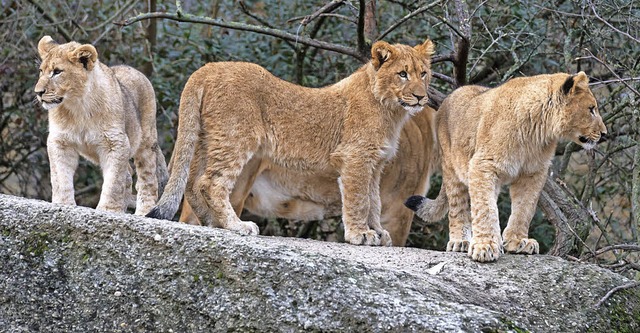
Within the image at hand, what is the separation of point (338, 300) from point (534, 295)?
134cm

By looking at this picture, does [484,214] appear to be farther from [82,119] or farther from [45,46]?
[45,46]

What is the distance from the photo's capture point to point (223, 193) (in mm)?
7090

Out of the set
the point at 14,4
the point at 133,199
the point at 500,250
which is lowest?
the point at 133,199

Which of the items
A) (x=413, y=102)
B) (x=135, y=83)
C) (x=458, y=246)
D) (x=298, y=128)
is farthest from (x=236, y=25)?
(x=458, y=246)

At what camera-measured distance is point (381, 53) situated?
7.52 meters

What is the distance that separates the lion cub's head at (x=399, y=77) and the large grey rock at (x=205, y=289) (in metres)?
2.00

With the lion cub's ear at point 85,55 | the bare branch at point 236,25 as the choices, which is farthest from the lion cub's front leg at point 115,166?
the bare branch at point 236,25

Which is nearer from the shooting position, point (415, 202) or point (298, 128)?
point (298, 128)

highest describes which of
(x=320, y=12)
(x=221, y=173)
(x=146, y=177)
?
(x=320, y=12)

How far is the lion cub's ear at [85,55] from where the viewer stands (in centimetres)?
729

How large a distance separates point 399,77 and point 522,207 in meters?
1.42

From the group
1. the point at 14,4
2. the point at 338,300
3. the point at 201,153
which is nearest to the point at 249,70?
the point at 201,153

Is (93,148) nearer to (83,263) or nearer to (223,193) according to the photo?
(223,193)

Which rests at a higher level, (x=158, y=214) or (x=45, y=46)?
(x=45, y=46)
